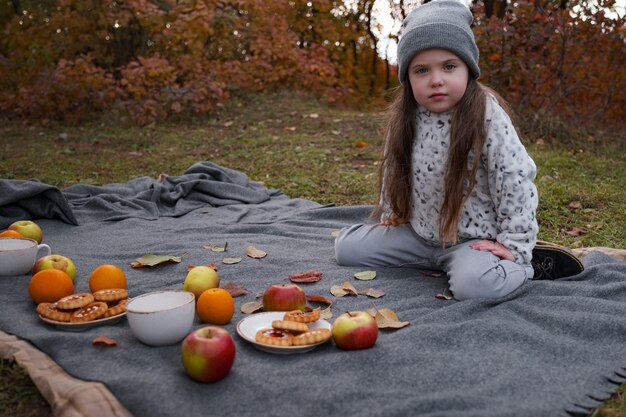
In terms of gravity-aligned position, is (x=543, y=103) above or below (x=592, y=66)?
below

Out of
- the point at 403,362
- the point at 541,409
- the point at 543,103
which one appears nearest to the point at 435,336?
the point at 403,362

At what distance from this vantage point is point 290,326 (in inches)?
87.3

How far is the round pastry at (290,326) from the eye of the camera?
87.2 inches

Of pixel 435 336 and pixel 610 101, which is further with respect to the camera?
pixel 610 101

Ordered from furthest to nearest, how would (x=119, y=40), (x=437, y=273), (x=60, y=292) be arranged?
(x=119, y=40), (x=437, y=273), (x=60, y=292)

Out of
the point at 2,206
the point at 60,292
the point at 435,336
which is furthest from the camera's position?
the point at 2,206

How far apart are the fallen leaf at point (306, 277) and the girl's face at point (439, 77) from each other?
1.02m

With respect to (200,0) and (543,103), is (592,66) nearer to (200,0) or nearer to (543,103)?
(543,103)

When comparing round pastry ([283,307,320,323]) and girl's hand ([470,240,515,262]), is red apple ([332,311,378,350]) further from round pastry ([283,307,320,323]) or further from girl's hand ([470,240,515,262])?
girl's hand ([470,240,515,262])

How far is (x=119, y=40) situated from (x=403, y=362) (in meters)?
9.59

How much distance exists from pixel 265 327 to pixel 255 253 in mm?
1183

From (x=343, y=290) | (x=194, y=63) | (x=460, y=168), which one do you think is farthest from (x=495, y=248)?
(x=194, y=63)

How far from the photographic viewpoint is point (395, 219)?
10.9 ft

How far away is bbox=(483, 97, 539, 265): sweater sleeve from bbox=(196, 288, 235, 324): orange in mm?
1340
